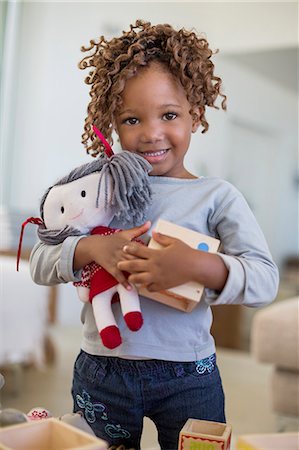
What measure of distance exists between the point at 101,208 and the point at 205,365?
241mm

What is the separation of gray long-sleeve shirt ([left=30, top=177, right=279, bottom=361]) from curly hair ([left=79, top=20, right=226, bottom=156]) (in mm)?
109

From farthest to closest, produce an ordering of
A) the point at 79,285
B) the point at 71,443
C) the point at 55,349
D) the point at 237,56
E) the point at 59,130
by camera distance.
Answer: the point at 237,56, the point at 59,130, the point at 55,349, the point at 79,285, the point at 71,443

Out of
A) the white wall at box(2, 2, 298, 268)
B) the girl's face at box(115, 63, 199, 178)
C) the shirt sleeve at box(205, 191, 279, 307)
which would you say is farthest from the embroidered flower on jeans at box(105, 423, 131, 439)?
the white wall at box(2, 2, 298, 268)

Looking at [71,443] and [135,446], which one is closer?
[71,443]

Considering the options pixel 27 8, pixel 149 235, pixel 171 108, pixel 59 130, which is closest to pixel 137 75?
pixel 171 108

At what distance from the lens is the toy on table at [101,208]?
82cm

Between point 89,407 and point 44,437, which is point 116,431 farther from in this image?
point 44,437

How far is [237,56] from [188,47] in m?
4.03

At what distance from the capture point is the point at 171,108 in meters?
0.88

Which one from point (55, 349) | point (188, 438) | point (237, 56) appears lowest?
point (55, 349)

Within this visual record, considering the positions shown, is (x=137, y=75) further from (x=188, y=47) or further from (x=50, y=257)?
(x=50, y=257)

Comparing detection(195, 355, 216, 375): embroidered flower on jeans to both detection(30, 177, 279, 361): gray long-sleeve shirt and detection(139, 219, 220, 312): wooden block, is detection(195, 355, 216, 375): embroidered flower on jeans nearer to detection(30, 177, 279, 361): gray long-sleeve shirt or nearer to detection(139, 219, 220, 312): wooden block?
detection(30, 177, 279, 361): gray long-sleeve shirt

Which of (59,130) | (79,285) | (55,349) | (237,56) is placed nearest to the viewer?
(79,285)

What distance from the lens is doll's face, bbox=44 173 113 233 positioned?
2.75 feet
